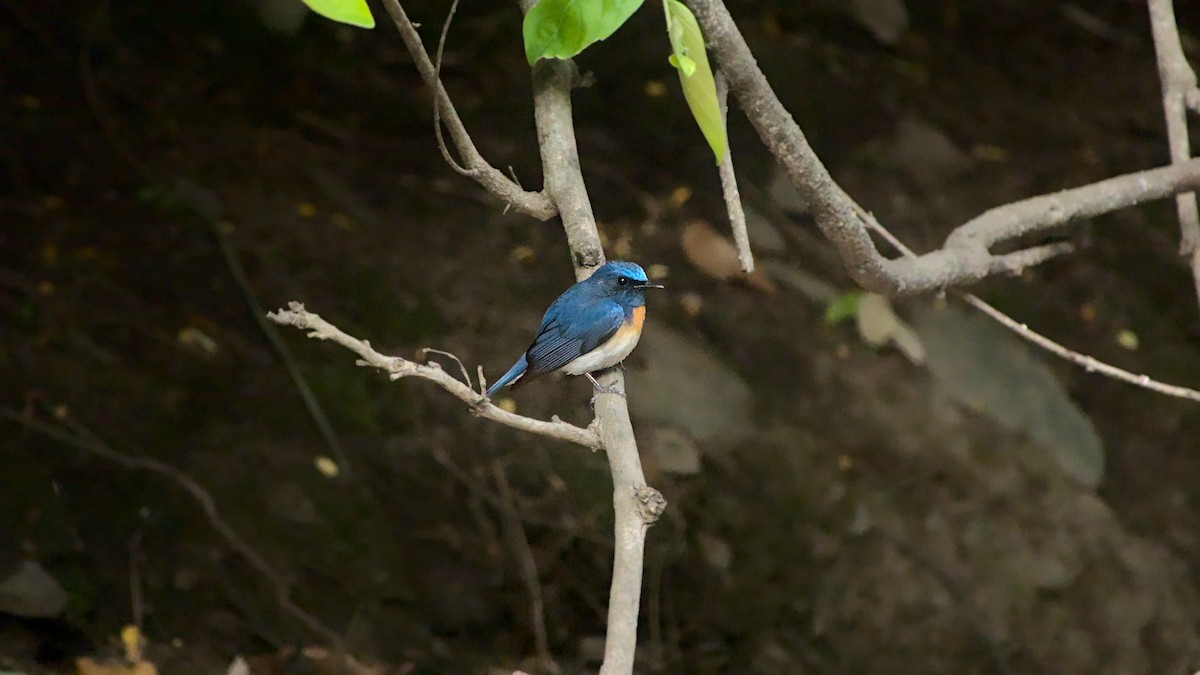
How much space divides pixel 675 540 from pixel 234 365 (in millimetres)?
1644

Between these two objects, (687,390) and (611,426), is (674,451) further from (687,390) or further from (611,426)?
(611,426)

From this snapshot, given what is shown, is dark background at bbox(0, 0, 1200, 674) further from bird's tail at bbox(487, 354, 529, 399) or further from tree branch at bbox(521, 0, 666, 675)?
tree branch at bbox(521, 0, 666, 675)

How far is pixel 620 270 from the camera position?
253 cm

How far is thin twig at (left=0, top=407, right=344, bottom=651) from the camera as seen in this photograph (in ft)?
10.8

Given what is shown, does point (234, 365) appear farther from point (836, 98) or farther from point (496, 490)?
point (836, 98)

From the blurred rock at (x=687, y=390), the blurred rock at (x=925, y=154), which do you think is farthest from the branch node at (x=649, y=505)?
the blurred rock at (x=925, y=154)

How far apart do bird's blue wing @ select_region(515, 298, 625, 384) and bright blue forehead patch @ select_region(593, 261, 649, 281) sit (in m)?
0.07

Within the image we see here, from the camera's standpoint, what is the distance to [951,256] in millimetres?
2799

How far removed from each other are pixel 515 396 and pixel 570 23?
2511 mm

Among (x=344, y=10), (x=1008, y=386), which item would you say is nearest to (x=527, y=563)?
(x=1008, y=386)

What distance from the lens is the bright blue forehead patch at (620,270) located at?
8.20 feet

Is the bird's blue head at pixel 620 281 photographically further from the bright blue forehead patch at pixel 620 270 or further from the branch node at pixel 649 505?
the branch node at pixel 649 505

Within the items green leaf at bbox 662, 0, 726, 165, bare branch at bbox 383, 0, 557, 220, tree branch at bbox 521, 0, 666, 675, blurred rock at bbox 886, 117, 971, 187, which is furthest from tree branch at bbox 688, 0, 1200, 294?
blurred rock at bbox 886, 117, 971, 187

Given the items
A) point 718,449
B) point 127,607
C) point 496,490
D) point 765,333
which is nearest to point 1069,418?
point 765,333
